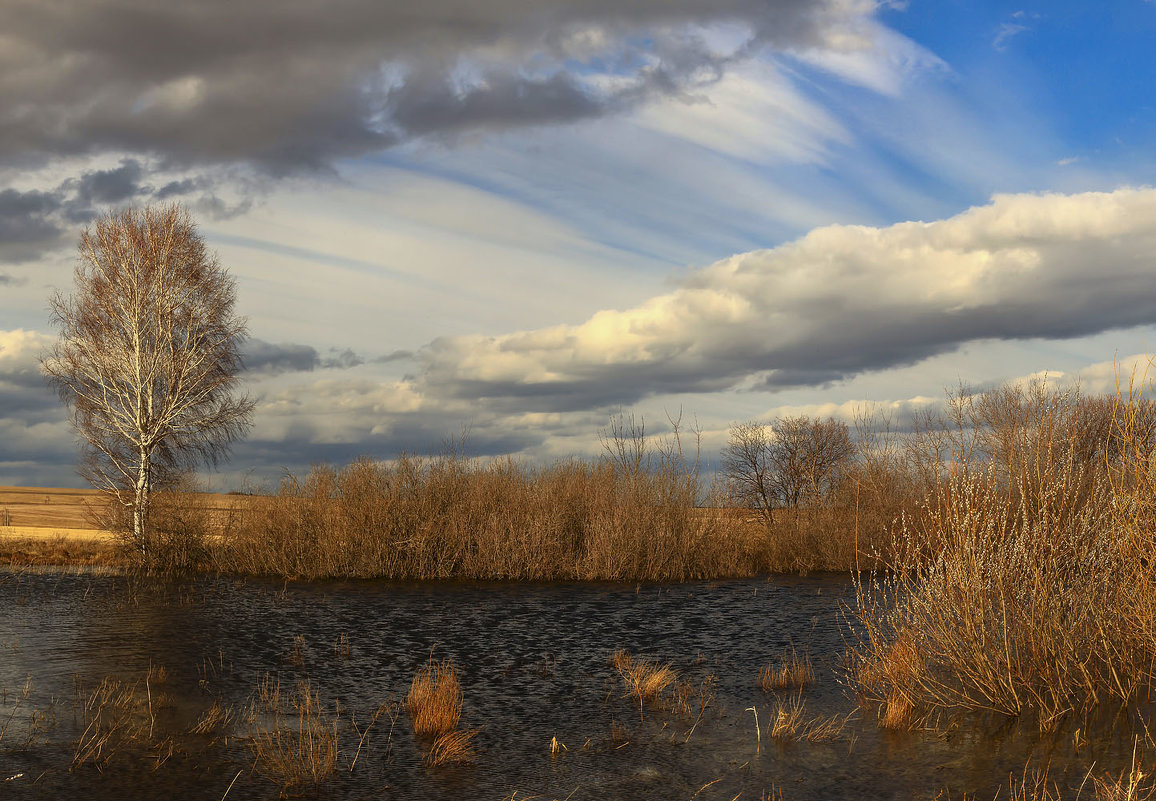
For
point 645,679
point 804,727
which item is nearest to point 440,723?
point 645,679

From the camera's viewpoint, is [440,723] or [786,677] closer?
[440,723]

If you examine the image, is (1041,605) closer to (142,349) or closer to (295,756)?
(295,756)

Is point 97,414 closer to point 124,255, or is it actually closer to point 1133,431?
point 124,255

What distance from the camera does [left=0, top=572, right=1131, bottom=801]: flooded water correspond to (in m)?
8.51

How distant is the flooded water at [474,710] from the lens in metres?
8.51

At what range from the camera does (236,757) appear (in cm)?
916

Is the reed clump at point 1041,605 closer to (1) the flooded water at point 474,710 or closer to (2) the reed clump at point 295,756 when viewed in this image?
(1) the flooded water at point 474,710

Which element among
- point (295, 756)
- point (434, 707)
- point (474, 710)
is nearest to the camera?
point (295, 756)

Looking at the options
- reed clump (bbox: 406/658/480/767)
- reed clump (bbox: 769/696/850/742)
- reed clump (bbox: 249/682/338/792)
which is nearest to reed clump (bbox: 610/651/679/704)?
reed clump (bbox: 769/696/850/742)

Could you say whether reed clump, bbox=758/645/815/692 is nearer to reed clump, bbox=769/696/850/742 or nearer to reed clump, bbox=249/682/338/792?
reed clump, bbox=769/696/850/742

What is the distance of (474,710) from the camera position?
1140 cm

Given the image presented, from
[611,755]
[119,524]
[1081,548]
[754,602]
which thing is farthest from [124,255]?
[1081,548]

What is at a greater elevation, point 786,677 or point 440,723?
point 440,723

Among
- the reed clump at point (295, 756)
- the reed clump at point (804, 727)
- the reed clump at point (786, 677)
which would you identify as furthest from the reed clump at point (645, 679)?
the reed clump at point (295, 756)
